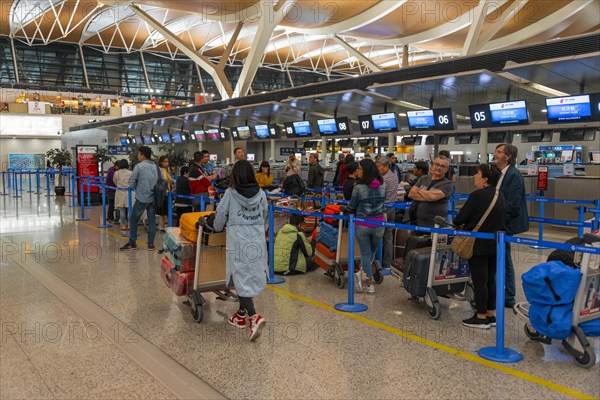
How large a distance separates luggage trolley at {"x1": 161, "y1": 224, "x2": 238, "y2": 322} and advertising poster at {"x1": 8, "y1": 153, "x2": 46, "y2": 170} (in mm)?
37305

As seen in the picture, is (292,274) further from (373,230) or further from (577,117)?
(577,117)

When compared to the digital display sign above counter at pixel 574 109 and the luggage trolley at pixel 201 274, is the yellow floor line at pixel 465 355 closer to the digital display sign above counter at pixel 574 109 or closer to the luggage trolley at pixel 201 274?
the luggage trolley at pixel 201 274

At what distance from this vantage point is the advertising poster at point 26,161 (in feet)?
126

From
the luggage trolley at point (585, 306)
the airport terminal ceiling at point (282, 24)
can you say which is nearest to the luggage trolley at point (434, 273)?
the luggage trolley at point (585, 306)

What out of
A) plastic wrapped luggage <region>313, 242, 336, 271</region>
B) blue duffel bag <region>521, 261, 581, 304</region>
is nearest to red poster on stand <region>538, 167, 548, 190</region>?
plastic wrapped luggage <region>313, 242, 336, 271</region>

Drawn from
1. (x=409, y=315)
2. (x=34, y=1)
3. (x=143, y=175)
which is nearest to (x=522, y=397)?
(x=409, y=315)

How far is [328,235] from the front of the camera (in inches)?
273

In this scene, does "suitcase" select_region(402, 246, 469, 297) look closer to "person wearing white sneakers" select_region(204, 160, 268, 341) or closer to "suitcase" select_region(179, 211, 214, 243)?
"person wearing white sneakers" select_region(204, 160, 268, 341)

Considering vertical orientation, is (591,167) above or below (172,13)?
below

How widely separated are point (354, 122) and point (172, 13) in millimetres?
21191

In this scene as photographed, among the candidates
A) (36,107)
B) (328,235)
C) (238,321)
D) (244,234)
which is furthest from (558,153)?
(36,107)

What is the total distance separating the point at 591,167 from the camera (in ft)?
43.5

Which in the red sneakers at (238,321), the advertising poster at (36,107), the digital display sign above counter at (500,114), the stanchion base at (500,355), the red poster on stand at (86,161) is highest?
the advertising poster at (36,107)

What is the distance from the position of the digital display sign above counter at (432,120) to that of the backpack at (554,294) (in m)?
9.26
